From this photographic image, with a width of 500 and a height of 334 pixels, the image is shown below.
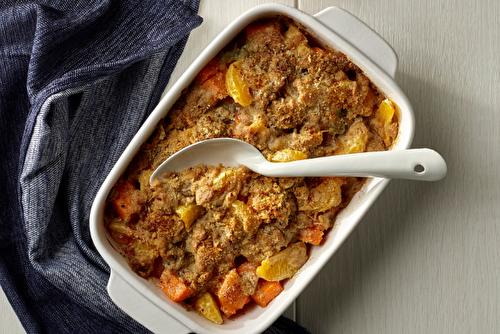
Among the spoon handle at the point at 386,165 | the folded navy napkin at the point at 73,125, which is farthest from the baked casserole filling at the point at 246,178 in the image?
the folded navy napkin at the point at 73,125

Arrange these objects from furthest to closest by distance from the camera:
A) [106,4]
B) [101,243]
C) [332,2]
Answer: [332,2]
[106,4]
[101,243]

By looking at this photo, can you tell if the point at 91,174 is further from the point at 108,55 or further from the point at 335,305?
the point at 335,305

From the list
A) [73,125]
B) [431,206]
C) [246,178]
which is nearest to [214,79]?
[246,178]

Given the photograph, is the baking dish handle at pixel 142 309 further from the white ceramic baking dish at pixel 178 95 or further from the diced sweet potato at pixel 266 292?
the diced sweet potato at pixel 266 292

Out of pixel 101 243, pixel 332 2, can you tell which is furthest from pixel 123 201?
pixel 332 2

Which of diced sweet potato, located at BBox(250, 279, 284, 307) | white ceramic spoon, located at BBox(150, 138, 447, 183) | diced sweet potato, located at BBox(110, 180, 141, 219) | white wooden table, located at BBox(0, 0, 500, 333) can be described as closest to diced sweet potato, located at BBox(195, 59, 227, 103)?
white ceramic spoon, located at BBox(150, 138, 447, 183)

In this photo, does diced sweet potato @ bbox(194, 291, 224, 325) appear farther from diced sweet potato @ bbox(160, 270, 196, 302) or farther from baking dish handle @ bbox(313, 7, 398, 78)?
baking dish handle @ bbox(313, 7, 398, 78)
